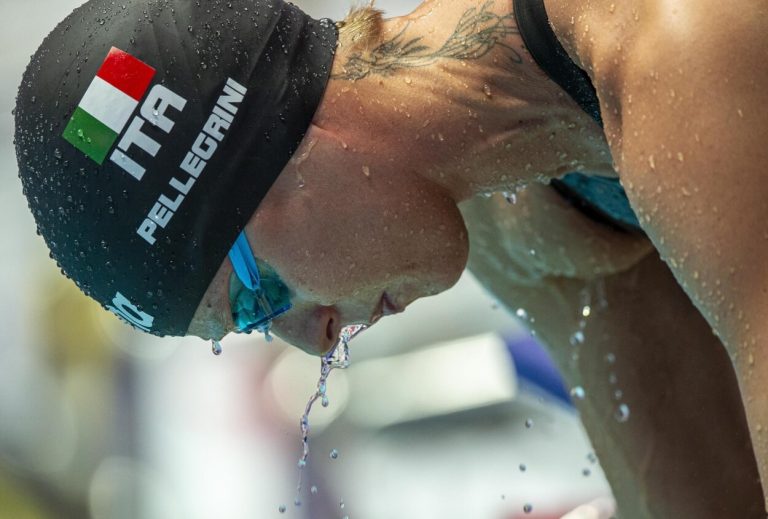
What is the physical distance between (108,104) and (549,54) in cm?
72

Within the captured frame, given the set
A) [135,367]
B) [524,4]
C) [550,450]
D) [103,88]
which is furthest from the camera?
[135,367]

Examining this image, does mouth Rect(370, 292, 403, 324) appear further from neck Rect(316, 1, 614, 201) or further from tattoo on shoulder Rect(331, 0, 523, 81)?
tattoo on shoulder Rect(331, 0, 523, 81)

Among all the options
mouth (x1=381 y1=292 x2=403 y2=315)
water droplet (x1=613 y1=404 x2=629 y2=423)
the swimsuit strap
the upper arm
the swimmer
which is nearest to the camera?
the upper arm

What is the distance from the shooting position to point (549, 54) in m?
1.70

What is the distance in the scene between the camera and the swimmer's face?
1.79m

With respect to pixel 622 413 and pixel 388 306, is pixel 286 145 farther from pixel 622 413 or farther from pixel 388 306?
pixel 622 413

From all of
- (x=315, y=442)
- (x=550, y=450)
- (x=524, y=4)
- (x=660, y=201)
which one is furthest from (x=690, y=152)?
(x=315, y=442)

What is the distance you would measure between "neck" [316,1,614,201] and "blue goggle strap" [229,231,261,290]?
0.80 feet

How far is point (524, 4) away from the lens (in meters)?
1.71

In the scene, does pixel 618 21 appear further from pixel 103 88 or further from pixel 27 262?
pixel 27 262

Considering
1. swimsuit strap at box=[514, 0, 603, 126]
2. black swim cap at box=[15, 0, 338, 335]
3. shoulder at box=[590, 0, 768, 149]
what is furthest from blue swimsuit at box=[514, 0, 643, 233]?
black swim cap at box=[15, 0, 338, 335]

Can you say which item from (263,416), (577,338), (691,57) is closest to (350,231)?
(691,57)

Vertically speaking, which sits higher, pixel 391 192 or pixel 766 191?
pixel 766 191

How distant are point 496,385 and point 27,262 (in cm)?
274
